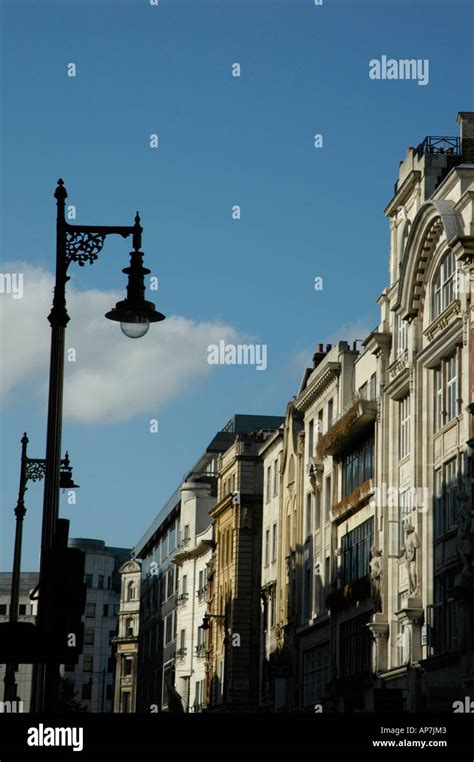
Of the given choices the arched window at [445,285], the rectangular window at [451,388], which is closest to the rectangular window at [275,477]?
the arched window at [445,285]

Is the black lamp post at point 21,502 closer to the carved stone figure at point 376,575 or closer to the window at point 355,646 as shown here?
the carved stone figure at point 376,575

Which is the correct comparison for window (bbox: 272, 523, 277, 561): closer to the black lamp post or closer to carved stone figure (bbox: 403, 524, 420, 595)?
carved stone figure (bbox: 403, 524, 420, 595)

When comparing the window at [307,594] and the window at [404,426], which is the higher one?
the window at [404,426]

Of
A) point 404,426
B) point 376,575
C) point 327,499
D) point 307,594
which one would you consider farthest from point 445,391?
point 307,594

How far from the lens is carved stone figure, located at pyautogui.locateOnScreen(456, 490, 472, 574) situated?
41.1m

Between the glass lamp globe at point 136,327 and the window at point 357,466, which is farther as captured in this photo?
the window at point 357,466

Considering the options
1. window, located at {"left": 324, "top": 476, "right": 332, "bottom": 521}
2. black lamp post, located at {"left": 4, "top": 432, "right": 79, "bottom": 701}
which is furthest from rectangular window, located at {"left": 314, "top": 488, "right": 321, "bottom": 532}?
black lamp post, located at {"left": 4, "top": 432, "right": 79, "bottom": 701}

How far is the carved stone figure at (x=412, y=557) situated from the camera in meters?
47.1

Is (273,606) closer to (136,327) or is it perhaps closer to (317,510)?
(317,510)

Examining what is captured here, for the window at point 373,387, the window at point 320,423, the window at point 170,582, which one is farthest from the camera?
the window at point 170,582

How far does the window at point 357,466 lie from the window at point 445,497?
8562mm

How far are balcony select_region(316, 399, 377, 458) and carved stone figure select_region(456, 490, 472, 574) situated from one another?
1167cm

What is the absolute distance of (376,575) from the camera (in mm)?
50750

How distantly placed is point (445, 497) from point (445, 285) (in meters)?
6.79
